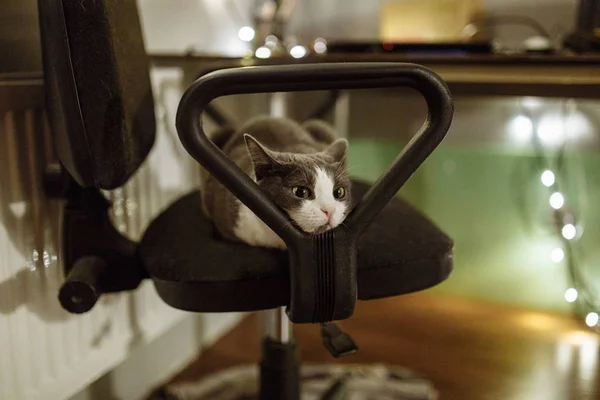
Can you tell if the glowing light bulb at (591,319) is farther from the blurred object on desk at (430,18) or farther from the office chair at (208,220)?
the office chair at (208,220)

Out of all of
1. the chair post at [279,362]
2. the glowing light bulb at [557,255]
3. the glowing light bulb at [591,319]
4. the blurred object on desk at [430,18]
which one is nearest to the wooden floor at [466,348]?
the glowing light bulb at [591,319]

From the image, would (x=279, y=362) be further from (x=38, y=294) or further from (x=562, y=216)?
(x=562, y=216)

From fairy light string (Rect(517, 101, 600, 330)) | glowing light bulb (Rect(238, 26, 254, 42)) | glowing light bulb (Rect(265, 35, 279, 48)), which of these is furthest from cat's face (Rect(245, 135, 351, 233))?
fairy light string (Rect(517, 101, 600, 330))

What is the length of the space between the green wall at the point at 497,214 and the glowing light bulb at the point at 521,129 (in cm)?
5

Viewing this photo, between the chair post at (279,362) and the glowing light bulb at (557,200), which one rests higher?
the glowing light bulb at (557,200)

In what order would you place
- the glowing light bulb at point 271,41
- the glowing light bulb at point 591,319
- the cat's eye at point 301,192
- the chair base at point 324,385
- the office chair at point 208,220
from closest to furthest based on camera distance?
the office chair at point 208,220
the cat's eye at point 301,192
the chair base at point 324,385
the glowing light bulb at point 271,41
the glowing light bulb at point 591,319

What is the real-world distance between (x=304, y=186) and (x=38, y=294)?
54 centimetres

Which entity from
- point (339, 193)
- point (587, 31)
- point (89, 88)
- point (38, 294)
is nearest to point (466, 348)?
point (587, 31)

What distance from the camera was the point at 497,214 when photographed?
5.56ft

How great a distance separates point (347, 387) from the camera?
1.30 m

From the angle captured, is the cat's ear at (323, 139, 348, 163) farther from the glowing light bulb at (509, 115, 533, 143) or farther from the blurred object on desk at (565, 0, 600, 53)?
the glowing light bulb at (509, 115, 533, 143)

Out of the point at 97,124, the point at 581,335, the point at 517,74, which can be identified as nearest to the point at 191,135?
the point at 97,124

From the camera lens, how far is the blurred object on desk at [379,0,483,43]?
149 centimetres

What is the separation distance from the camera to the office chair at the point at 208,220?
60 centimetres
